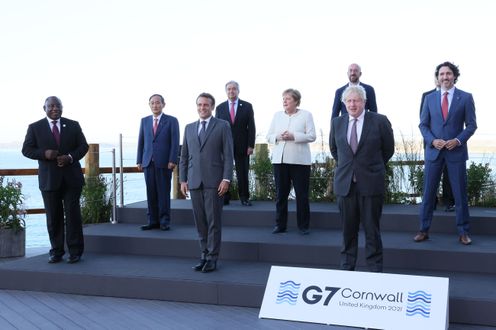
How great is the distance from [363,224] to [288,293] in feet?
2.44

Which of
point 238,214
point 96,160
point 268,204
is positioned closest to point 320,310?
point 238,214

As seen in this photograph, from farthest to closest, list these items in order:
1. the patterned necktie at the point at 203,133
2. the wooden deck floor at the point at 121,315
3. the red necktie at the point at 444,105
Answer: the red necktie at the point at 444,105
the patterned necktie at the point at 203,133
the wooden deck floor at the point at 121,315

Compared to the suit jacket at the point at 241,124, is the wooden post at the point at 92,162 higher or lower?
lower

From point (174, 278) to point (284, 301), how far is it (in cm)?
102

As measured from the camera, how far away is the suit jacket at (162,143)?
19.2 feet

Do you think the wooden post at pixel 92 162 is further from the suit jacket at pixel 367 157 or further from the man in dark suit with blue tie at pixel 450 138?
the man in dark suit with blue tie at pixel 450 138

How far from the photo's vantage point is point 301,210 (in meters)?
5.47

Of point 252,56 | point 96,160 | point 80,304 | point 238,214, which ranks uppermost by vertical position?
point 252,56

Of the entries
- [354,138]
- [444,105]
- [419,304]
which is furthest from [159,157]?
[419,304]

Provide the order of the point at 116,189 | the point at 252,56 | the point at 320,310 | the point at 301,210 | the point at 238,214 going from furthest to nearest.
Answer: the point at 252,56
the point at 116,189
the point at 238,214
the point at 301,210
the point at 320,310

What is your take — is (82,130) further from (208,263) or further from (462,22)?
(462,22)

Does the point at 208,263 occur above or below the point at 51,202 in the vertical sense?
below

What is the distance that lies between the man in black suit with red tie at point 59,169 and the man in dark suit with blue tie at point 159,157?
0.88 metres

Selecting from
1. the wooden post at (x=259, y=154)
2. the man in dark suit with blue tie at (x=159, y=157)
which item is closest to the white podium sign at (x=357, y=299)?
the man in dark suit with blue tie at (x=159, y=157)
